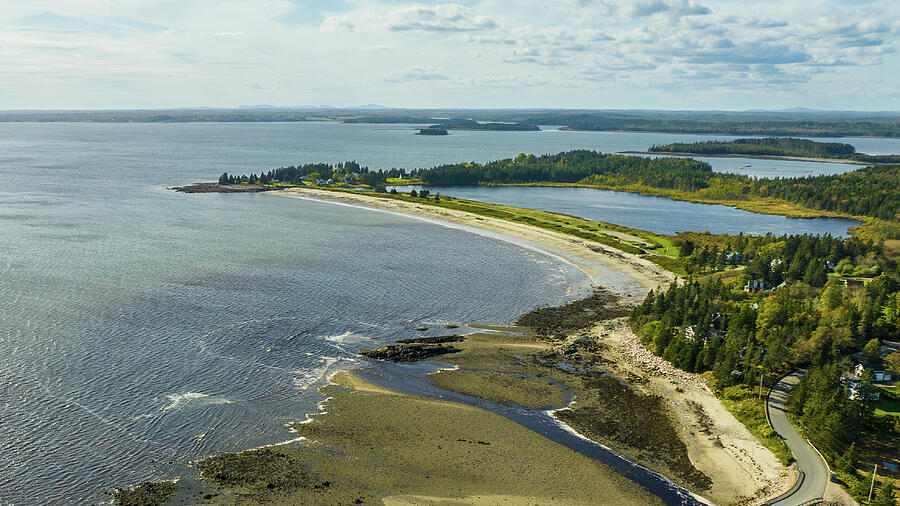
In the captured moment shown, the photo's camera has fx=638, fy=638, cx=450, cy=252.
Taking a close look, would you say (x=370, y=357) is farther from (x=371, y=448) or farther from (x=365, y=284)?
(x=365, y=284)

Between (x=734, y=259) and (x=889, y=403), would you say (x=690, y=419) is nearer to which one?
(x=889, y=403)

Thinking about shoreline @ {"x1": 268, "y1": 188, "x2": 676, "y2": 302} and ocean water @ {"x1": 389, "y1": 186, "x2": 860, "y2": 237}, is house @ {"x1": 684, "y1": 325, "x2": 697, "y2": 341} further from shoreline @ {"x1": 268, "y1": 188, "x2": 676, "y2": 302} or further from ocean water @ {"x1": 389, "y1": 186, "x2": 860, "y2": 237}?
ocean water @ {"x1": 389, "y1": 186, "x2": 860, "y2": 237}

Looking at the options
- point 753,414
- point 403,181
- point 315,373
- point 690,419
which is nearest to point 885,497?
point 753,414

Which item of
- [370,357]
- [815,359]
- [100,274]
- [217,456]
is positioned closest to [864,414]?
[815,359]

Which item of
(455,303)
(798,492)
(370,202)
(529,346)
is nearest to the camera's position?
(798,492)

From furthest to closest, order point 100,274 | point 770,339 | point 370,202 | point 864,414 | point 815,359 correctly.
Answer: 1. point 370,202
2. point 100,274
3. point 770,339
4. point 815,359
5. point 864,414

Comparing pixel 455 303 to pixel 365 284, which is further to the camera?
pixel 365 284

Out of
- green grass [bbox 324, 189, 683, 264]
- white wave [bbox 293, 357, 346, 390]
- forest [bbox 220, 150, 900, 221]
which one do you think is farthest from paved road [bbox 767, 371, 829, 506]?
forest [bbox 220, 150, 900, 221]
